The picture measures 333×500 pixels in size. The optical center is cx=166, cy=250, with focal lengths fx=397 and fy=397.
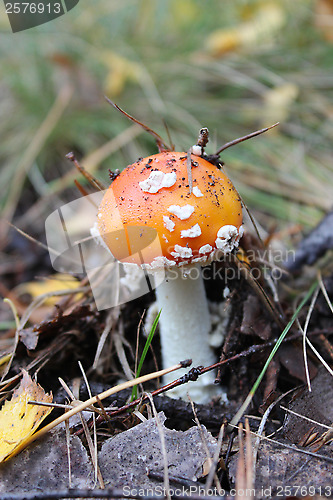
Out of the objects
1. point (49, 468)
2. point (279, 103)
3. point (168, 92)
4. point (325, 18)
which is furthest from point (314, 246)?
point (325, 18)

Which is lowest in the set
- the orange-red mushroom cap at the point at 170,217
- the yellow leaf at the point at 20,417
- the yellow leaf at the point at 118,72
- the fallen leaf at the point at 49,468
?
the fallen leaf at the point at 49,468

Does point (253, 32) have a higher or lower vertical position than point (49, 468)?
higher

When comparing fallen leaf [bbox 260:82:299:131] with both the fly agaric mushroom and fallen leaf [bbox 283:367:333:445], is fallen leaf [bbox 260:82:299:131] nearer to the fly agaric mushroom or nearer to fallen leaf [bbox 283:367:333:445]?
the fly agaric mushroom

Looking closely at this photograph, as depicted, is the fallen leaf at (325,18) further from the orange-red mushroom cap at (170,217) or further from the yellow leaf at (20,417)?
the yellow leaf at (20,417)

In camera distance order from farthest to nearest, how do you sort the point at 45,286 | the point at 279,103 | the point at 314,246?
the point at 279,103
the point at 45,286
the point at 314,246

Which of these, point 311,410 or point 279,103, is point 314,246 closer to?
point 311,410

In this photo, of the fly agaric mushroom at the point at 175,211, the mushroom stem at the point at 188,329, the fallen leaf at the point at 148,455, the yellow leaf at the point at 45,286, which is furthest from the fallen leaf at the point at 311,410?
the yellow leaf at the point at 45,286

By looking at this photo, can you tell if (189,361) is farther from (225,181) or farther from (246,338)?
(225,181)
